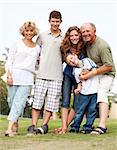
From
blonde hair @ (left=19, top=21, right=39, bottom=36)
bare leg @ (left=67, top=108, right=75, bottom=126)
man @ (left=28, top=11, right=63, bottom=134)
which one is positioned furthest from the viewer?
bare leg @ (left=67, top=108, right=75, bottom=126)

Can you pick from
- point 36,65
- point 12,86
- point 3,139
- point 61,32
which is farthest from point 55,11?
point 3,139

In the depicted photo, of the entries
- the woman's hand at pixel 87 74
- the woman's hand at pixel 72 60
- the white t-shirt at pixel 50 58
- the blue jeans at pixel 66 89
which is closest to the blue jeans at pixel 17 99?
the white t-shirt at pixel 50 58

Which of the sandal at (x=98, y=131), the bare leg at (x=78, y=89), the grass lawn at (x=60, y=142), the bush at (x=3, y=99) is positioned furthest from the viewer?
the bush at (x=3, y=99)

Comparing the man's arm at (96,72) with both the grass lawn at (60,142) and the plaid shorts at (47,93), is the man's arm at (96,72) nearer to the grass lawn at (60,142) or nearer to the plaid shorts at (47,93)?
the plaid shorts at (47,93)

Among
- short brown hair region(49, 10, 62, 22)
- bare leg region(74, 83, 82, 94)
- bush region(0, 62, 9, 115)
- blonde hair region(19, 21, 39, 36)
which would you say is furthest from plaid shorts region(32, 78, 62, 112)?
bush region(0, 62, 9, 115)

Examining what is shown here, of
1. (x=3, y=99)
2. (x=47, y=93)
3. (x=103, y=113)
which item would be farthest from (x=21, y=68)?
(x=3, y=99)

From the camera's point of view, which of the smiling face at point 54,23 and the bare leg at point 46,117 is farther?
the bare leg at point 46,117

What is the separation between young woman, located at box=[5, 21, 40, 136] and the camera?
5.53m

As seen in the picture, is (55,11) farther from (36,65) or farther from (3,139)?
(3,139)

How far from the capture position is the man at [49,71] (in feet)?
18.7

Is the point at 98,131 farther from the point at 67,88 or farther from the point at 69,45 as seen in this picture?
the point at 69,45

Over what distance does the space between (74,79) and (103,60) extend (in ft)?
1.70

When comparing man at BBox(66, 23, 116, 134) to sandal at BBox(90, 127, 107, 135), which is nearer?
sandal at BBox(90, 127, 107, 135)

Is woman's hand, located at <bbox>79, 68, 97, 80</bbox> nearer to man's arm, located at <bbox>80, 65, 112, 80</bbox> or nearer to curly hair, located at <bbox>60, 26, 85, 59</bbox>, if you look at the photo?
man's arm, located at <bbox>80, 65, 112, 80</bbox>
